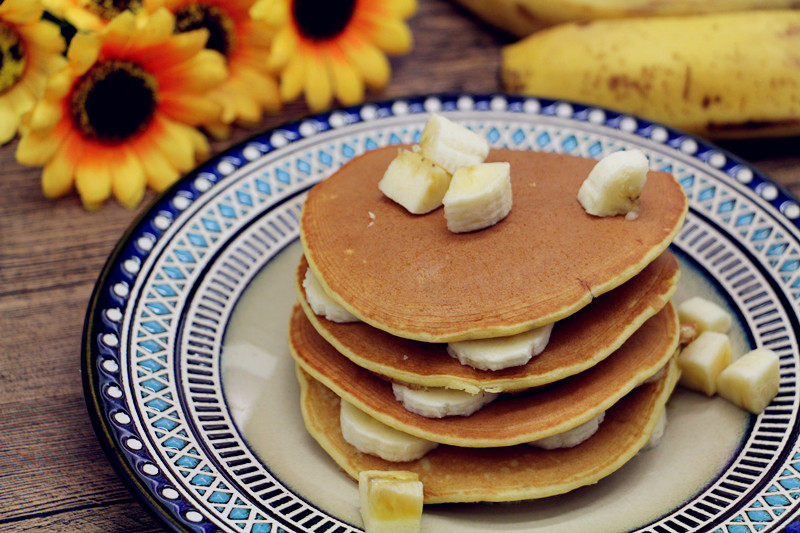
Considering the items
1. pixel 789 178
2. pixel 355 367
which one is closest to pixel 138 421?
pixel 355 367

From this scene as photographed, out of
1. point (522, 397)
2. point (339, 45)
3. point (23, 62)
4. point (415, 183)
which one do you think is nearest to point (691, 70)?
point (339, 45)

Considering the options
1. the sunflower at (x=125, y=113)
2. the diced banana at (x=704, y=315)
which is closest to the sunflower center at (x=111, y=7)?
the sunflower at (x=125, y=113)

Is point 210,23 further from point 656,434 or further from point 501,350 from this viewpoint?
point 656,434

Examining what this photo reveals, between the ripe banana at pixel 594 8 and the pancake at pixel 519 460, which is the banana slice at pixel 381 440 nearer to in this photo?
the pancake at pixel 519 460

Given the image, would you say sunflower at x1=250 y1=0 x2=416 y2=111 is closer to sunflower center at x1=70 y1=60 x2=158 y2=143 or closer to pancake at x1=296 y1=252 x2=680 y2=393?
sunflower center at x1=70 y1=60 x2=158 y2=143

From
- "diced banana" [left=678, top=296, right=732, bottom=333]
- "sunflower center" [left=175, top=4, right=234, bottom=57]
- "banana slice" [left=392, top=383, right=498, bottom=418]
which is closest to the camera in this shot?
"banana slice" [left=392, top=383, right=498, bottom=418]

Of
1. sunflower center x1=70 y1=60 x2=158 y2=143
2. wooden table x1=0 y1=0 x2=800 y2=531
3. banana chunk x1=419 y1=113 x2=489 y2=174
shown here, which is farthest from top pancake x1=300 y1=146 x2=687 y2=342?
sunflower center x1=70 y1=60 x2=158 y2=143
